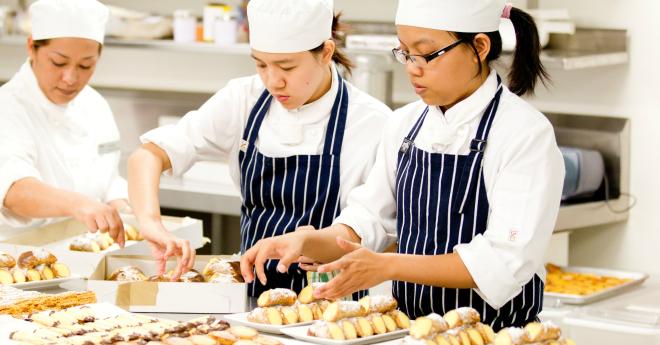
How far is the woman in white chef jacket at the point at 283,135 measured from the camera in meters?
2.51


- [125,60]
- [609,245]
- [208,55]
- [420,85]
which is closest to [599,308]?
[609,245]

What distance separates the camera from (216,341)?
1892 millimetres

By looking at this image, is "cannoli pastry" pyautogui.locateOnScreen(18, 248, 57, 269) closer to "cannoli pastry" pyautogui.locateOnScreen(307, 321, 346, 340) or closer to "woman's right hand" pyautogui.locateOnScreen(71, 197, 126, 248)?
"woman's right hand" pyautogui.locateOnScreen(71, 197, 126, 248)

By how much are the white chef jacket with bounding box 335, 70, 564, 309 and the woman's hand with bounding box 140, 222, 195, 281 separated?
0.55 m

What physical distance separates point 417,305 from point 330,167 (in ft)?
1.54

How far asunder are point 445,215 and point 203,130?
31.6 inches

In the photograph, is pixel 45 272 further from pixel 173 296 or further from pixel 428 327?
pixel 428 327

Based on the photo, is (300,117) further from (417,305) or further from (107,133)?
(107,133)

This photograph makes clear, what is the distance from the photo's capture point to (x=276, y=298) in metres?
2.09

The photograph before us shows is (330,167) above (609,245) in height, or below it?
above

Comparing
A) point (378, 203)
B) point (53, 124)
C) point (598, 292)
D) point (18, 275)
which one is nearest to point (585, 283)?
point (598, 292)

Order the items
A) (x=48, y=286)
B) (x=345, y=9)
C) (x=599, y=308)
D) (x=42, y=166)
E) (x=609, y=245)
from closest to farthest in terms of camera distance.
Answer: (x=48, y=286) → (x=42, y=166) → (x=599, y=308) → (x=609, y=245) → (x=345, y=9)

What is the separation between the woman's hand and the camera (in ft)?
7.61

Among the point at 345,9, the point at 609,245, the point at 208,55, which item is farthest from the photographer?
the point at 208,55
